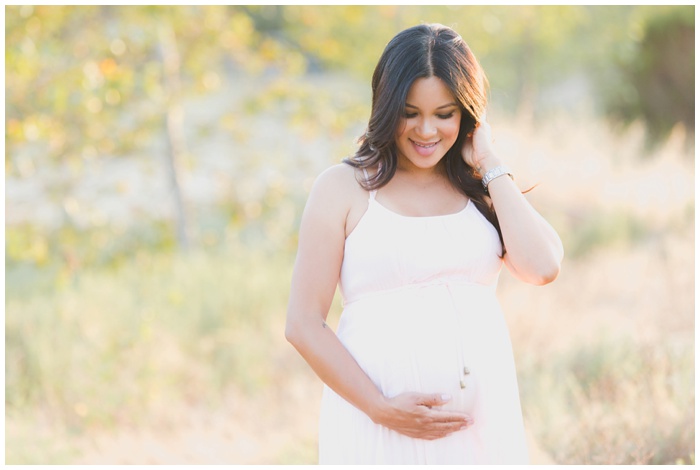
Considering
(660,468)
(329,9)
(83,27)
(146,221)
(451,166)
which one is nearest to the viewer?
(451,166)

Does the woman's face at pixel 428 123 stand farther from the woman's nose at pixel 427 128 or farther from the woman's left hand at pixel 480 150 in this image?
the woman's left hand at pixel 480 150

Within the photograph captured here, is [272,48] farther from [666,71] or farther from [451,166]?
[666,71]

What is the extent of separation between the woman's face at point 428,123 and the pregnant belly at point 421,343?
37cm

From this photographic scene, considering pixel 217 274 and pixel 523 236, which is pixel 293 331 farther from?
pixel 217 274

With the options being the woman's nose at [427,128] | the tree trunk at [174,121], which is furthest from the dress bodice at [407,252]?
the tree trunk at [174,121]

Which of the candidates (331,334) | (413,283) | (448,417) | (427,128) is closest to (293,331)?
(331,334)

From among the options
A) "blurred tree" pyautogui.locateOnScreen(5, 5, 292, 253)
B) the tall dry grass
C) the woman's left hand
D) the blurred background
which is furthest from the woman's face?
"blurred tree" pyautogui.locateOnScreen(5, 5, 292, 253)

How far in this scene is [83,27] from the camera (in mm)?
6559

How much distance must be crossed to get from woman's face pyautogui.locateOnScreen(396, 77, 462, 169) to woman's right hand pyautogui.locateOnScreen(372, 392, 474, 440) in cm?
63

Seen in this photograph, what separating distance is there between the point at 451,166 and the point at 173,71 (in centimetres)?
521

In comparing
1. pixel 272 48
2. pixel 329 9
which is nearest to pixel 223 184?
pixel 272 48

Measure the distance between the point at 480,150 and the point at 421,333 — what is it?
56 cm

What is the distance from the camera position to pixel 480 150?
2293 mm

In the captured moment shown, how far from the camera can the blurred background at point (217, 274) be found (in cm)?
453
